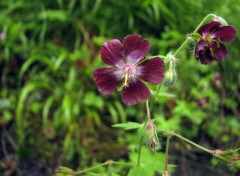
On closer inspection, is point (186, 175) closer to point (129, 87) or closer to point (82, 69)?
point (82, 69)

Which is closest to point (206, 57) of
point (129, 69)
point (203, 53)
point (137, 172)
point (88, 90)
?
point (203, 53)

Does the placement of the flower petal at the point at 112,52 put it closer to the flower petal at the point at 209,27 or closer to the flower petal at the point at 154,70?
the flower petal at the point at 154,70

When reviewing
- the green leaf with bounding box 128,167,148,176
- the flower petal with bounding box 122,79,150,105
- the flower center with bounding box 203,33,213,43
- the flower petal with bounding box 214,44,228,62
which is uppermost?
the flower center with bounding box 203,33,213,43

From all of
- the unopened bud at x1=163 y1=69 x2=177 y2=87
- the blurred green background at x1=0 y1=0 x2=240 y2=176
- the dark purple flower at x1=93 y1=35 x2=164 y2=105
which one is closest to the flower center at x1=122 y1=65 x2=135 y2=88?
the dark purple flower at x1=93 y1=35 x2=164 y2=105

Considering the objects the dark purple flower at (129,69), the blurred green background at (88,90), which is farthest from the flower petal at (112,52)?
the blurred green background at (88,90)

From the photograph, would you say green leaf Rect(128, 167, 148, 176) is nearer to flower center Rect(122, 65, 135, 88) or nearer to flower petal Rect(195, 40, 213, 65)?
flower center Rect(122, 65, 135, 88)

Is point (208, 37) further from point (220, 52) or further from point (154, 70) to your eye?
point (154, 70)

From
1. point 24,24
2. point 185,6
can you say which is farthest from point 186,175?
point 24,24
